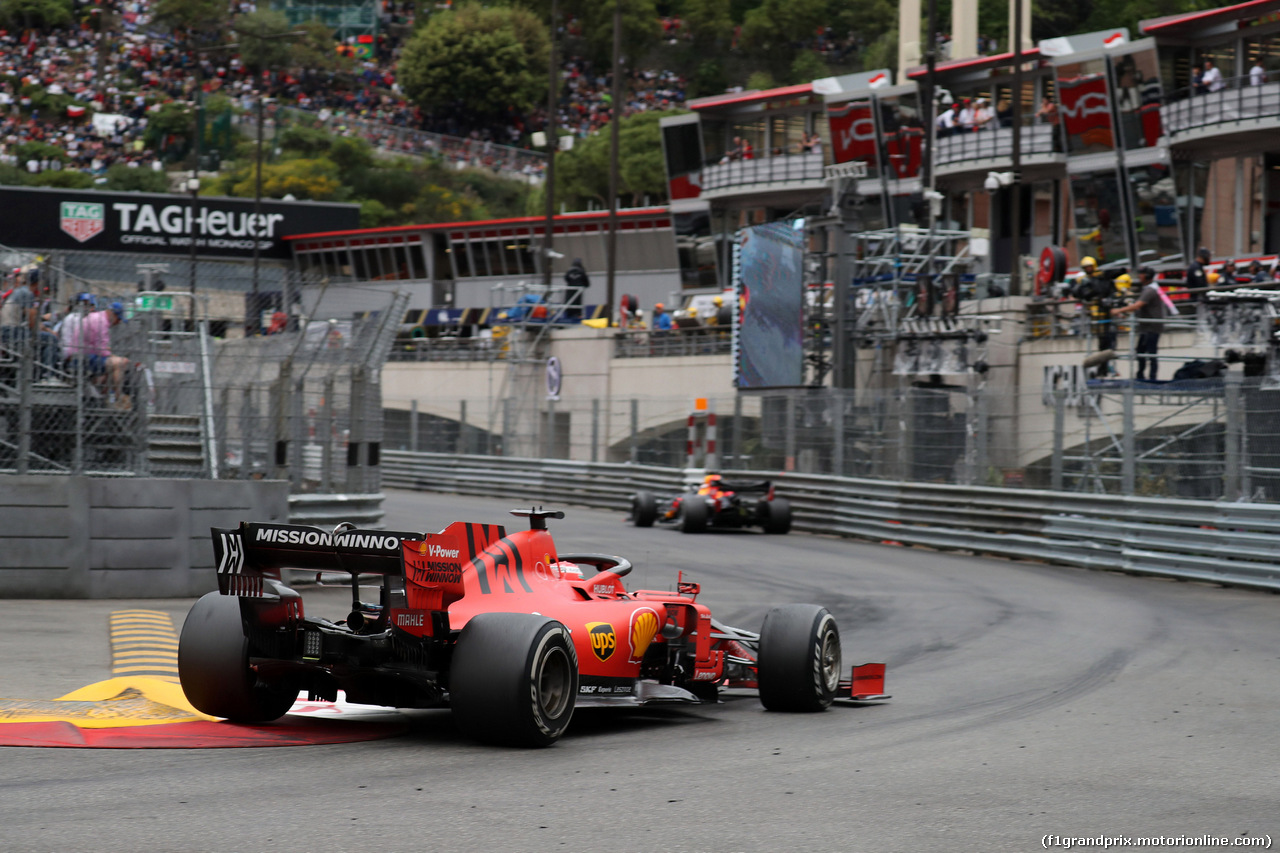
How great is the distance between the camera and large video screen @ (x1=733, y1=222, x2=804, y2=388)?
88.8 feet

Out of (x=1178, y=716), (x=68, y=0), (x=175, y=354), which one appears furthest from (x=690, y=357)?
(x=68, y=0)

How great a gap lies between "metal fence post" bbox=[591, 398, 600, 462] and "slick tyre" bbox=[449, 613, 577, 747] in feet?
77.7

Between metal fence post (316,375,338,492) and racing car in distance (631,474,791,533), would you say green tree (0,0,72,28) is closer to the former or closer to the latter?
racing car in distance (631,474,791,533)

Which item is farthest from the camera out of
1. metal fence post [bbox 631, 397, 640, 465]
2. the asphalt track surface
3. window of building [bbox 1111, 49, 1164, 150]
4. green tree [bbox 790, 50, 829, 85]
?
green tree [bbox 790, 50, 829, 85]

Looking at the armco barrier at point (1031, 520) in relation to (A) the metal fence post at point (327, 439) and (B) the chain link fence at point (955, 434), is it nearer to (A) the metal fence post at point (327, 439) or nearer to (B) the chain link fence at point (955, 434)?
(B) the chain link fence at point (955, 434)

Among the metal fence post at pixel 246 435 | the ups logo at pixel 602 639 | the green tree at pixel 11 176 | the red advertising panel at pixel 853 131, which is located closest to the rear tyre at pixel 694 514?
the metal fence post at pixel 246 435

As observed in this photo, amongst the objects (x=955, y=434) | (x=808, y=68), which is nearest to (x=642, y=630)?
(x=955, y=434)

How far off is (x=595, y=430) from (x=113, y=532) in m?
17.9

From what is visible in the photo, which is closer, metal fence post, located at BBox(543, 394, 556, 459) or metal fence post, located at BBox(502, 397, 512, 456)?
metal fence post, located at BBox(543, 394, 556, 459)

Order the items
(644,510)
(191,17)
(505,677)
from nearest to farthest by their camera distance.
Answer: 1. (505,677)
2. (644,510)
3. (191,17)

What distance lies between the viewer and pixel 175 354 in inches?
555

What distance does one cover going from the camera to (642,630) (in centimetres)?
790

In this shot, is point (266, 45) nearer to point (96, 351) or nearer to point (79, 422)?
point (96, 351)

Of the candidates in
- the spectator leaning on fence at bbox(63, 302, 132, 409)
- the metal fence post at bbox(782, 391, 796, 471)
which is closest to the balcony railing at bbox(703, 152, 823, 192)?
the metal fence post at bbox(782, 391, 796, 471)
